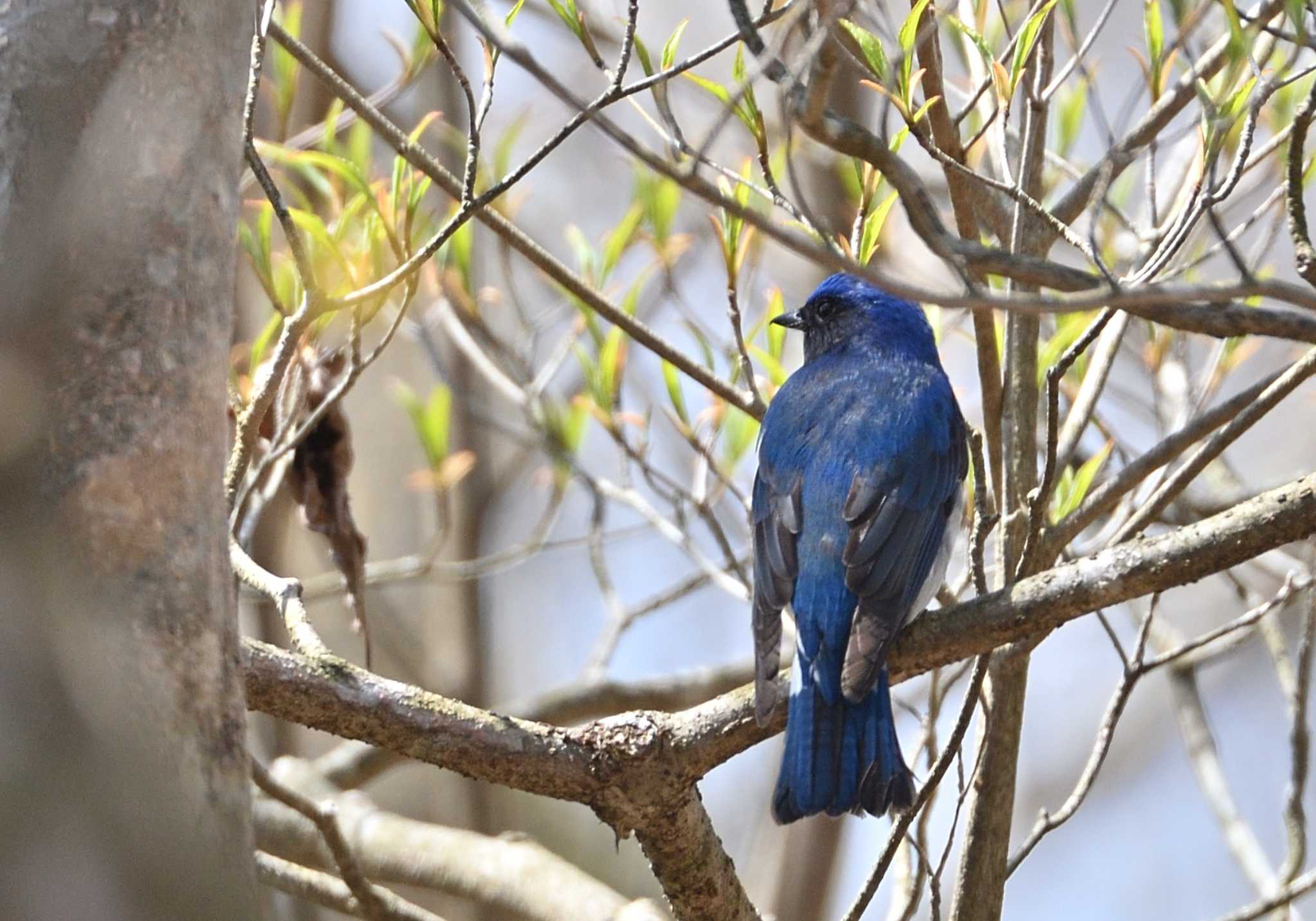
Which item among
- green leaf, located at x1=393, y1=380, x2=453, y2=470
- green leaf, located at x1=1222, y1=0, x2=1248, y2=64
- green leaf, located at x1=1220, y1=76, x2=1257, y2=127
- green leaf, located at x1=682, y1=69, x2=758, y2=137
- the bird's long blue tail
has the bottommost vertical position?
the bird's long blue tail

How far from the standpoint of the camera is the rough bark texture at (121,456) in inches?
53.2

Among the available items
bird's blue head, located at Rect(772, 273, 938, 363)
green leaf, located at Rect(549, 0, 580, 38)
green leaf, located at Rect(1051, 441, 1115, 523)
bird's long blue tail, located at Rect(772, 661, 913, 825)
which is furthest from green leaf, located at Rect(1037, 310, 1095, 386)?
green leaf, located at Rect(549, 0, 580, 38)

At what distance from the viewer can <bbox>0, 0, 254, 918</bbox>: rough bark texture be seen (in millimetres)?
1352

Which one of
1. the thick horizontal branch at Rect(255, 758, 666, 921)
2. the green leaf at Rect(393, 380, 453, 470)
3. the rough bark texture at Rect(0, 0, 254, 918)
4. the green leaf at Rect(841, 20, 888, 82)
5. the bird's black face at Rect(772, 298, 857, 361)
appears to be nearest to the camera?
the rough bark texture at Rect(0, 0, 254, 918)

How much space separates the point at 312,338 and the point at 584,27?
1100 mm

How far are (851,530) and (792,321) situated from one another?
0.93 meters

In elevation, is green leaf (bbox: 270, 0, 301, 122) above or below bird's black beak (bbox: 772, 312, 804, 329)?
above

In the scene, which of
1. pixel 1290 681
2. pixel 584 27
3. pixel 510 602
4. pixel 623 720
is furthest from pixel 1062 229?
pixel 510 602

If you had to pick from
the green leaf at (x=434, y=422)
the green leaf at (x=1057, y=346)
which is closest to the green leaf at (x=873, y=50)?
the green leaf at (x=1057, y=346)

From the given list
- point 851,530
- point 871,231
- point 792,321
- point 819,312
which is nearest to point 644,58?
point 871,231

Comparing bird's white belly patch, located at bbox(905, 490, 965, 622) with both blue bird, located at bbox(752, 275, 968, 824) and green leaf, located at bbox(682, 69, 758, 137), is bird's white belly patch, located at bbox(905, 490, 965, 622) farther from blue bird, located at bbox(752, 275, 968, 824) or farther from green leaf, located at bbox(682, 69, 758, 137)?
green leaf, located at bbox(682, 69, 758, 137)

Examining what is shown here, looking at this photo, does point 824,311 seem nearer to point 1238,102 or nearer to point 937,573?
point 937,573

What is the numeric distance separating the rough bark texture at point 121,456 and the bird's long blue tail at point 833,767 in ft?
6.01

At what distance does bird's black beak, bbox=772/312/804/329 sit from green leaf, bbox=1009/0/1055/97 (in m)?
1.31
